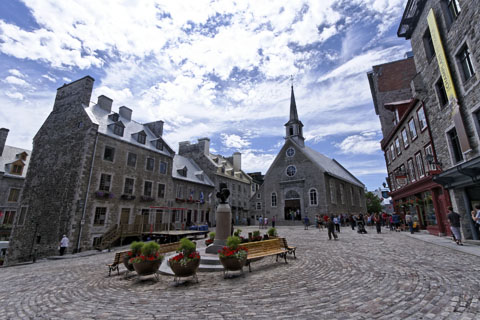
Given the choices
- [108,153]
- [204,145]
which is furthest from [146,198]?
Result: [204,145]

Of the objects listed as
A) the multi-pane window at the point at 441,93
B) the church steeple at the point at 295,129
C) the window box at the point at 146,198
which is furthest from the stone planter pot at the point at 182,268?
the church steeple at the point at 295,129

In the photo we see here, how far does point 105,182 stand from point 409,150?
27.7 metres

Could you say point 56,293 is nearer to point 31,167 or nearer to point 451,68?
point 451,68

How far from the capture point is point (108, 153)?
2319 centimetres

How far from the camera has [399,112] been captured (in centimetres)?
2197

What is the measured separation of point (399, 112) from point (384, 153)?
7800mm

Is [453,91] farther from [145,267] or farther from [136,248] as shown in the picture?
[136,248]

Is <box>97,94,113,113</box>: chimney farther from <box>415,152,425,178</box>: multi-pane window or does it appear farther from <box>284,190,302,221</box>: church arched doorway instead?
<box>415,152,425,178</box>: multi-pane window

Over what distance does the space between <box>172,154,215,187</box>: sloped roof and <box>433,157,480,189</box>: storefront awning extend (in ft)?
87.3

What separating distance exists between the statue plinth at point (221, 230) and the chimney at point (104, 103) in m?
23.3

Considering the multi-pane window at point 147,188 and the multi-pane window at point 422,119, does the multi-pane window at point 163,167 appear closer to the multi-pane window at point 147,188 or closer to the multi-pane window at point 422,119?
the multi-pane window at point 147,188

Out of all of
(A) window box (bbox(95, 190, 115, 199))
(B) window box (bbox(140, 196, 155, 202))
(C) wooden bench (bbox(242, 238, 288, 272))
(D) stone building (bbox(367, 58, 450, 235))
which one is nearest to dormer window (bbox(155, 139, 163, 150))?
(B) window box (bbox(140, 196, 155, 202))

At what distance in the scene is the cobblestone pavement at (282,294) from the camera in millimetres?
4402

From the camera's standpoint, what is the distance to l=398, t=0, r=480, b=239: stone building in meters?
11.1
